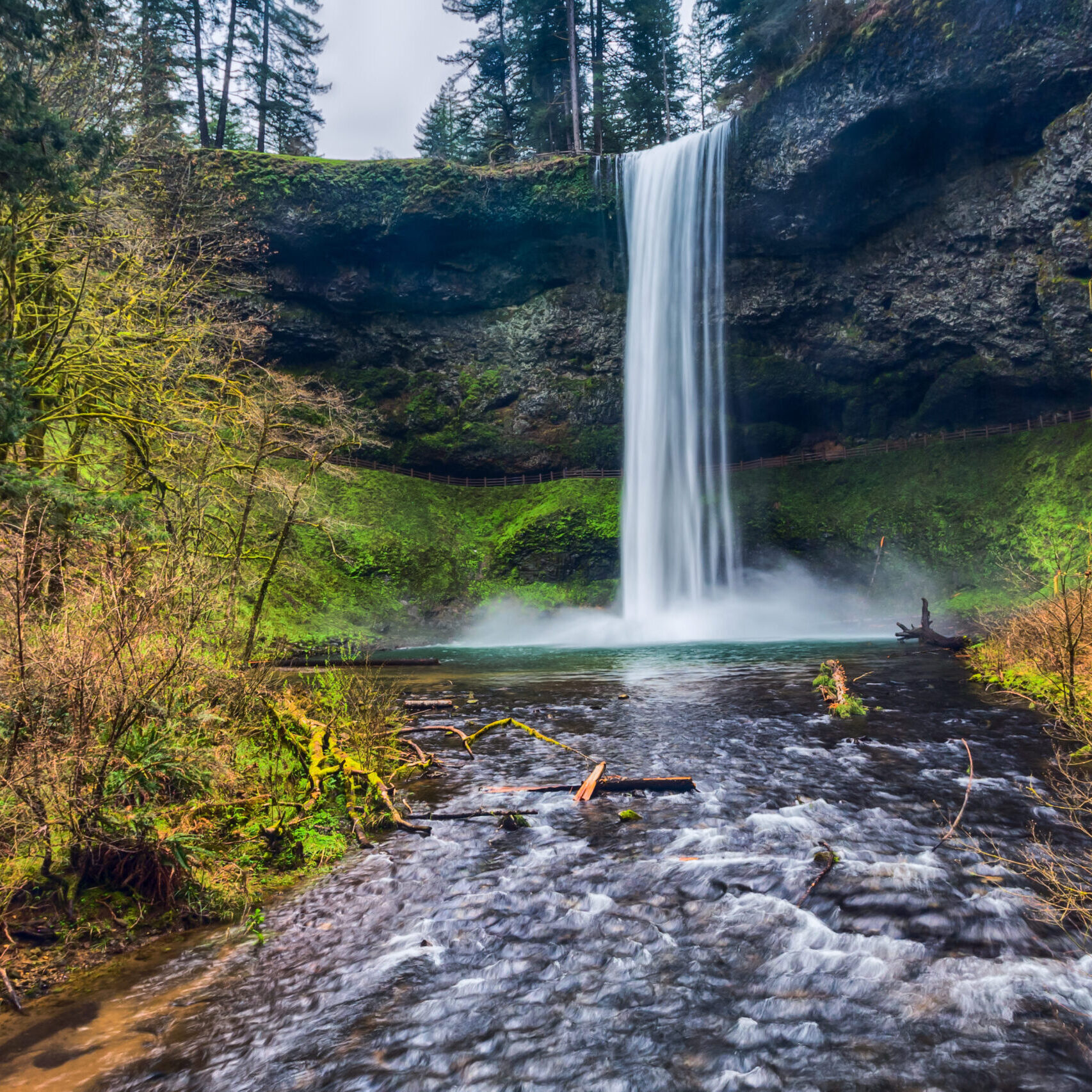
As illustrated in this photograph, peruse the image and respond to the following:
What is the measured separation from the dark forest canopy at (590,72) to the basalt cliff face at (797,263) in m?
7.35

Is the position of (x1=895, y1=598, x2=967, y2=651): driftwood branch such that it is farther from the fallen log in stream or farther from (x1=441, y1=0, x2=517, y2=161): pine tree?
(x1=441, y1=0, x2=517, y2=161): pine tree

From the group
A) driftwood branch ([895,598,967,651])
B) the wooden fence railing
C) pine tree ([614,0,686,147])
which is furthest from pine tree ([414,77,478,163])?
driftwood branch ([895,598,967,651])

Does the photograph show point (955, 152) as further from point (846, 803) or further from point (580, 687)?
point (846, 803)

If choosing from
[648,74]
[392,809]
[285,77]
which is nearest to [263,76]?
[285,77]

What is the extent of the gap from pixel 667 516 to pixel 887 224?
16810 millimetres

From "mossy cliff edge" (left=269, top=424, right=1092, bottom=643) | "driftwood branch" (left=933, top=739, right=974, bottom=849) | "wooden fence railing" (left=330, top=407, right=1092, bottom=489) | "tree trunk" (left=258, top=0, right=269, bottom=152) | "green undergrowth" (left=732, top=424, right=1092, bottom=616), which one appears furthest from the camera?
"tree trunk" (left=258, top=0, right=269, bottom=152)

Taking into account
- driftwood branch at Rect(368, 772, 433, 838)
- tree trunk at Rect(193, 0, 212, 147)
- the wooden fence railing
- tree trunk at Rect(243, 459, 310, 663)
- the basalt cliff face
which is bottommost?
driftwood branch at Rect(368, 772, 433, 838)

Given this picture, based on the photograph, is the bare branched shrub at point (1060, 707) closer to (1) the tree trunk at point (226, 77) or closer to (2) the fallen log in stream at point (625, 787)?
(2) the fallen log in stream at point (625, 787)

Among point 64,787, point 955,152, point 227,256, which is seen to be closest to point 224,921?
point 64,787

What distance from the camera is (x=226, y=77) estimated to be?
36.2 metres

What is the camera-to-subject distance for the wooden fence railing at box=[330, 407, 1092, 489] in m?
29.7

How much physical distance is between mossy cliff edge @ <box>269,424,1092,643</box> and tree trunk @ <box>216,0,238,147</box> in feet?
65.7

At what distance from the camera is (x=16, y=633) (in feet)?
12.8

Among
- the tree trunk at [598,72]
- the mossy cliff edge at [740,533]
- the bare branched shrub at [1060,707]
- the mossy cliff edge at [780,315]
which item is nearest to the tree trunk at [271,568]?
the bare branched shrub at [1060,707]
